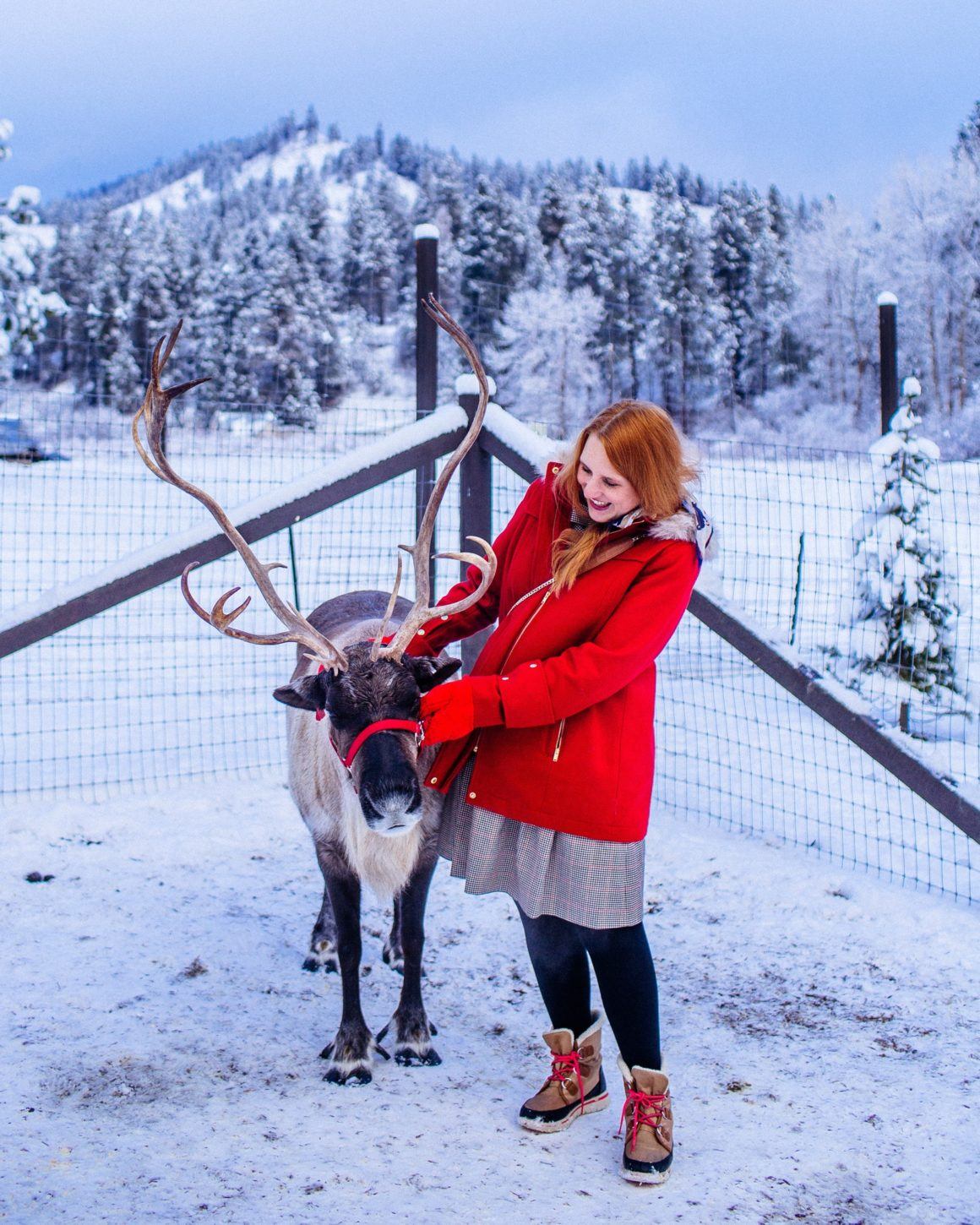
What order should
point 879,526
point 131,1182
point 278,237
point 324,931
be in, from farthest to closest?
point 278,237 → point 879,526 → point 324,931 → point 131,1182

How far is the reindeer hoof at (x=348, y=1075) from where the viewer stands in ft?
9.77

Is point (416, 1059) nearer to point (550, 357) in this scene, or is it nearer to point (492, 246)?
point (550, 357)

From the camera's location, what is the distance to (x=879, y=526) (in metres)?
6.96

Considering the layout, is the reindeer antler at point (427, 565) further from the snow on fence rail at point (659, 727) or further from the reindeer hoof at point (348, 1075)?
the reindeer hoof at point (348, 1075)

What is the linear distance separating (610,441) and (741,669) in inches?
235

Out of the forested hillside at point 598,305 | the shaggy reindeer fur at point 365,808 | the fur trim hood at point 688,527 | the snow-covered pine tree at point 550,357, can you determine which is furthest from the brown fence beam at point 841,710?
the snow-covered pine tree at point 550,357

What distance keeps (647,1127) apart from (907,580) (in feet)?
16.9

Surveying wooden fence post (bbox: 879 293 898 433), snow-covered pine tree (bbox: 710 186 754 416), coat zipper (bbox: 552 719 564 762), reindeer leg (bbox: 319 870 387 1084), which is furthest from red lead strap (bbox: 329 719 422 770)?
snow-covered pine tree (bbox: 710 186 754 416)

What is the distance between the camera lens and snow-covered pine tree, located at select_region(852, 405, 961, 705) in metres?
6.82

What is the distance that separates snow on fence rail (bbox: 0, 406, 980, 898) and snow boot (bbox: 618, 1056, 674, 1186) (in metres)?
1.71

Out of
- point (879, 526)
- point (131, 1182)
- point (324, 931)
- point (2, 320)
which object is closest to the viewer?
point (131, 1182)

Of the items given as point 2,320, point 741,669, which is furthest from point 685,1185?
point 2,320

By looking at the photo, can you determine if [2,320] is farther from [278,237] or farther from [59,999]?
[278,237]

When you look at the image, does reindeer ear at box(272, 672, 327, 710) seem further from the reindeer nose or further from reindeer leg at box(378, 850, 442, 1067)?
reindeer leg at box(378, 850, 442, 1067)
